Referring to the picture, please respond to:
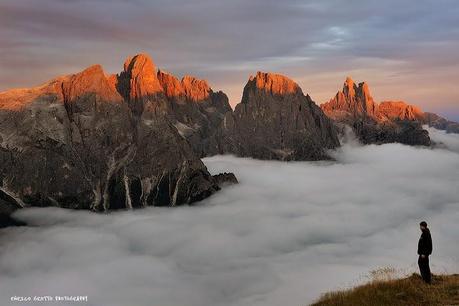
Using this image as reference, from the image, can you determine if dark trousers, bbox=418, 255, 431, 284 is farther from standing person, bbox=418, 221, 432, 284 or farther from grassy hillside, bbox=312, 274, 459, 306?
grassy hillside, bbox=312, 274, 459, 306

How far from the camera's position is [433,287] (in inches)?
1497

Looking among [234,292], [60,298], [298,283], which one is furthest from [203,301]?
[60,298]

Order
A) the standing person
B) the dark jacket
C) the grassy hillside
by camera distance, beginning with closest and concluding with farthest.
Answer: the grassy hillside
the standing person
the dark jacket

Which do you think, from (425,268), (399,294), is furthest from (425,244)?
(399,294)

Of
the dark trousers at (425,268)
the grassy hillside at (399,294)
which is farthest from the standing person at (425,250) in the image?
the grassy hillside at (399,294)

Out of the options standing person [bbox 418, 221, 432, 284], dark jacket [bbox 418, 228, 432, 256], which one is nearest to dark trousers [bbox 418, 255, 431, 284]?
standing person [bbox 418, 221, 432, 284]

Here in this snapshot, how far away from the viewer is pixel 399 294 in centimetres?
3550

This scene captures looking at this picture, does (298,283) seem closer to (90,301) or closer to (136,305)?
(136,305)

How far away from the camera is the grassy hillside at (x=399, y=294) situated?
114 ft

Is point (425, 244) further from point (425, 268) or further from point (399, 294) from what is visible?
point (399, 294)

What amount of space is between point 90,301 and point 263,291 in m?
73.7

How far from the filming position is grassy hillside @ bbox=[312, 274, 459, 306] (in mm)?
34750

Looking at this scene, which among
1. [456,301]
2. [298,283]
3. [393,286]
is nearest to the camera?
[456,301]

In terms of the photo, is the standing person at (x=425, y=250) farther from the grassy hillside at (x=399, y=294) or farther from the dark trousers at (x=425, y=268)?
the grassy hillside at (x=399, y=294)
